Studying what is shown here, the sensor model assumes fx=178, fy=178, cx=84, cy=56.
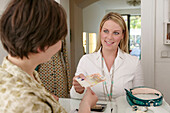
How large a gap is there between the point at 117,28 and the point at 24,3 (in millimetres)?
1197

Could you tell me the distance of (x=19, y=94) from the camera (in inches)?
24.2

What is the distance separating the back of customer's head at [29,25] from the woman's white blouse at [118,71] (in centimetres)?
108

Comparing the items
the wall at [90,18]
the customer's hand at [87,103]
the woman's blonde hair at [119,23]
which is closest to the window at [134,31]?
the wall at [90,18]

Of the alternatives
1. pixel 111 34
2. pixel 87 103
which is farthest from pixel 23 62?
pixel 111 34

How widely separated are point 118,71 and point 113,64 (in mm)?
85

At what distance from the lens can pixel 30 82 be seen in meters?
0.70

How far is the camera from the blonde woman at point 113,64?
1.67 meters

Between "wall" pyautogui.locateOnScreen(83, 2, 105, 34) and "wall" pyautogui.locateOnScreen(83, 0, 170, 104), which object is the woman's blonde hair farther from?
"wall" pyautogui.locateOnScreen(83, 2, 105, 34)

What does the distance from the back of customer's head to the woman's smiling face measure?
1.05 metres

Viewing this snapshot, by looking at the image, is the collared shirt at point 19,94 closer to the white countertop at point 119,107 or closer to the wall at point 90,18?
the white countertop at point 119,107

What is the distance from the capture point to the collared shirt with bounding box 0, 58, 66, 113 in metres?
0.61

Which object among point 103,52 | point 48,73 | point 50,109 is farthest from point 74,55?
point 50,109

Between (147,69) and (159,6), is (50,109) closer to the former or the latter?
(147,69)

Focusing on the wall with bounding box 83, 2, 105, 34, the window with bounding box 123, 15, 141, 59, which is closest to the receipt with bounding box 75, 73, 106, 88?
the wall with bounding box 83, 2, 105, 34
